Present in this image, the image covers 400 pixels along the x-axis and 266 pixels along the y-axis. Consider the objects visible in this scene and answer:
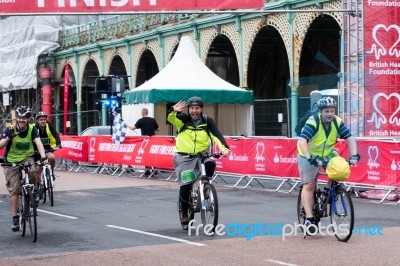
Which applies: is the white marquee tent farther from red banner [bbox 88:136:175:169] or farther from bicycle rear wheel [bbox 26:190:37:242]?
→ bicycle rear wheel [bbox 26:190:37:242]

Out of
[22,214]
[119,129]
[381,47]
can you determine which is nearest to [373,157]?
[381,47]

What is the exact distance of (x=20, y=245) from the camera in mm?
10328

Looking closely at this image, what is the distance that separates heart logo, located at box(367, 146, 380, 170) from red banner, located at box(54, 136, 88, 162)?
12.2m

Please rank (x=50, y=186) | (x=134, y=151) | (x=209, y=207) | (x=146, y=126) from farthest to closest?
(x=146, y=126), (x=134, y=151), (x=50, y=186), (x=209, y=207)

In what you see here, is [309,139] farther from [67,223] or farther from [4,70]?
[4,70]

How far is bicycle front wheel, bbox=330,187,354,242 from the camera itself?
9.89 meters

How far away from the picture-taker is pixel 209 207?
10695mm

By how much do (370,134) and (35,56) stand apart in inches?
1283

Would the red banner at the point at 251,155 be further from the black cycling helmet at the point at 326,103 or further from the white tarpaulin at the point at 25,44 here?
the white tarpaulin at the point at 25,44

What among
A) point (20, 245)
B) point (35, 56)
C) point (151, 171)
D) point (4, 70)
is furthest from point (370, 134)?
point (4, 70)

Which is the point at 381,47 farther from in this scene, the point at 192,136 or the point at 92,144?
the point at 92,144

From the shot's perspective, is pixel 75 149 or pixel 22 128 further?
pixel 75 149

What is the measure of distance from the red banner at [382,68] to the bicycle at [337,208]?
7952mm

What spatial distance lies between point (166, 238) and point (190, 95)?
15.7m
